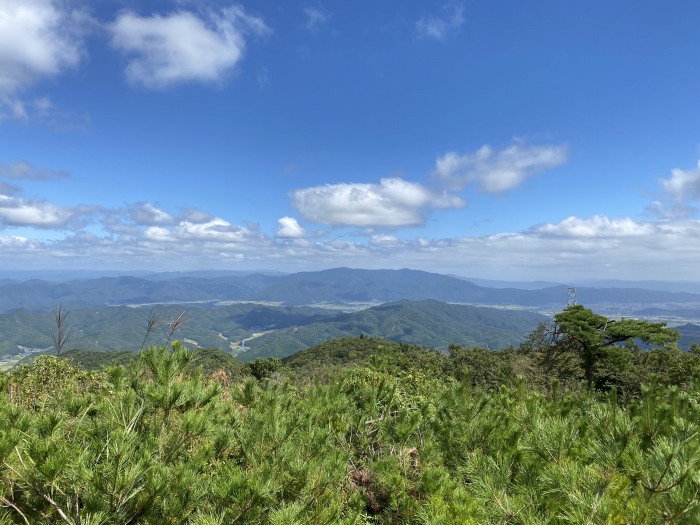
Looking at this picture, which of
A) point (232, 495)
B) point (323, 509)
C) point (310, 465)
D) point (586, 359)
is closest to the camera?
point (232, 495)

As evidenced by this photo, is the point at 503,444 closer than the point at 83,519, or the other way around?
the point at 83,519

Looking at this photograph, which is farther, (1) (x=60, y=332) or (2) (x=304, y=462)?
(1) (x=60, y=332)

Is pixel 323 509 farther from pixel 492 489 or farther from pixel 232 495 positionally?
pixel 492 489

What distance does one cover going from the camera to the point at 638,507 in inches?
77.2

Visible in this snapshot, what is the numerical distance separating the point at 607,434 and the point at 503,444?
1.34 metres

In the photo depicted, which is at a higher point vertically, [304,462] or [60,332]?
[60,332]

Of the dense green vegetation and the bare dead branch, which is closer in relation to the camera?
the dense green vegetation

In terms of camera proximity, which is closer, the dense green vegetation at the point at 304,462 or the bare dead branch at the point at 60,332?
the dense green vegetation at the point at 304,462

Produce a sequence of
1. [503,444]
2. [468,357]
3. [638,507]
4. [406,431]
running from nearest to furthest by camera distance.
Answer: [638,507], [503,444], [406,431], [468,357]

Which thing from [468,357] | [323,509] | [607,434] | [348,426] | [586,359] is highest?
[607,434]

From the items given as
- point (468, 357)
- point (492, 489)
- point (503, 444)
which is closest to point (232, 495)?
point (492, 489)

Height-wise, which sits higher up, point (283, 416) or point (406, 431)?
point (283, 416)

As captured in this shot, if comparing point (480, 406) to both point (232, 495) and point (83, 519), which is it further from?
point (83, 519)

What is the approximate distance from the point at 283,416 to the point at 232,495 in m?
1.31
